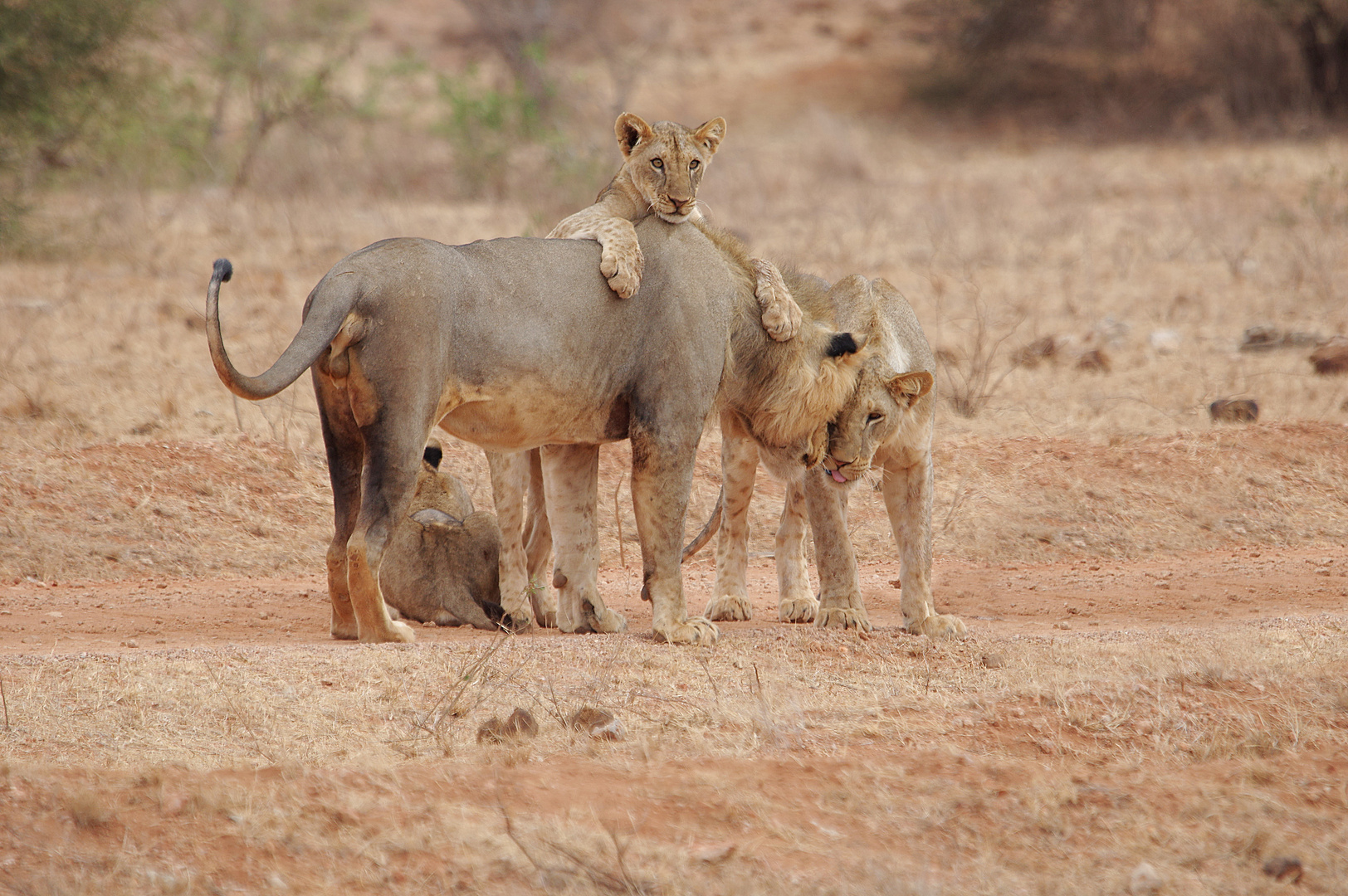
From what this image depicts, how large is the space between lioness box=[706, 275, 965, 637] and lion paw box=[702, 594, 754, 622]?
0.20 m

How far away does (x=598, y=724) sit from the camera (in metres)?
4.48

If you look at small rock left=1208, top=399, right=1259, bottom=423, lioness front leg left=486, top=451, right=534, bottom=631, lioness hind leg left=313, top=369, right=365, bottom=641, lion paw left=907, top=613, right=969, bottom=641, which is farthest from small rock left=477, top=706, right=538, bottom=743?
small rock left=1208, top=399, right=1259, bottom=423

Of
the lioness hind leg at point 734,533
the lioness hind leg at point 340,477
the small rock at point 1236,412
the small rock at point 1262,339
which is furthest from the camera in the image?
the small rock at point 1262,339

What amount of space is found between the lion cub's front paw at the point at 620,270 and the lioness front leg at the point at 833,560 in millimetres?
1219

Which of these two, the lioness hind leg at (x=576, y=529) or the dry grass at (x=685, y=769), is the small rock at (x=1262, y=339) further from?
the lioness hind leg at (x=576, y=529)

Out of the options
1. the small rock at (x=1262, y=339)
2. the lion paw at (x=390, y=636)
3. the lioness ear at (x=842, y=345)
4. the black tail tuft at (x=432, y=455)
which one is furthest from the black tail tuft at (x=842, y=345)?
the small rock at (x=1262, y=339)

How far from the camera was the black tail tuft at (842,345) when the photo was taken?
5961 millimetres

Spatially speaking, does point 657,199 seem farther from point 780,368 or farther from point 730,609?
point 730,609

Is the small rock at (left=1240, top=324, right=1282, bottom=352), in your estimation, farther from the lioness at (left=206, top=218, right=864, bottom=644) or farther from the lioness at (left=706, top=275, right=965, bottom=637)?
the lioness at (left=206, top=218, right=864, bottom=644)

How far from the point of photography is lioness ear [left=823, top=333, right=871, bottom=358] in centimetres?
596

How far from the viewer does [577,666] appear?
5.21 meters

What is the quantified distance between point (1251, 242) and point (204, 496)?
11.7 m

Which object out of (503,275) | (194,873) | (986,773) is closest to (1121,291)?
(503,275)

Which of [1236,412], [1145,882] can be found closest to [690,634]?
[1145,882]
